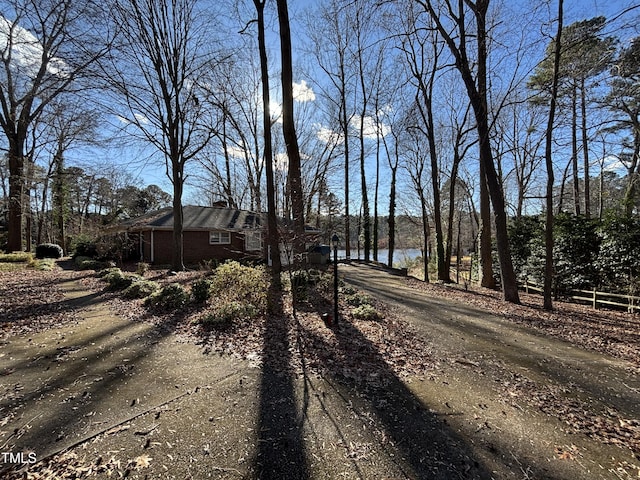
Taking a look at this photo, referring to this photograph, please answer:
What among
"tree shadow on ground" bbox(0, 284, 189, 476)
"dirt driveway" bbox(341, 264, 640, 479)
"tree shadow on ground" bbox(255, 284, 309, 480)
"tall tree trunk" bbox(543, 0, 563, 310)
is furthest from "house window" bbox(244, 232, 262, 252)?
"tall tree trunk" bbox(543, 0, 563, 310)

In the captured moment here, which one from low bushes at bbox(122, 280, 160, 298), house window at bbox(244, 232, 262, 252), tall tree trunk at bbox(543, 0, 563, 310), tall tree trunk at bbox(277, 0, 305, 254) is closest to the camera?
tall tree trunk at bbox(543, 0, 563, 310)

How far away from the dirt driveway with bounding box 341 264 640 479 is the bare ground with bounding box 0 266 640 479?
0.02 m

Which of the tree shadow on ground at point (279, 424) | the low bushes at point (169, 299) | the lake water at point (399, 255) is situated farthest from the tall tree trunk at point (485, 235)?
the lake water at point (399, 255)

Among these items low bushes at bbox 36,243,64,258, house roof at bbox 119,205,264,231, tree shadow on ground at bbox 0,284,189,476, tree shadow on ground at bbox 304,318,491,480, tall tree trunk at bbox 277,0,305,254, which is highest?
tall tree trunk at bbox 277,0,305,254

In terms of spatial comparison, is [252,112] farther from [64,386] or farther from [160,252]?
[64,386]

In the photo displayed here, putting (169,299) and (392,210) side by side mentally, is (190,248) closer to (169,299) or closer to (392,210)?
(169,299)

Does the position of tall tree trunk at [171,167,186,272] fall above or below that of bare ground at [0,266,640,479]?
above

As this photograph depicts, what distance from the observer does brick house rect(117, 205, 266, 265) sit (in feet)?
50.5

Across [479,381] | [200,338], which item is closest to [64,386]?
[200,338]

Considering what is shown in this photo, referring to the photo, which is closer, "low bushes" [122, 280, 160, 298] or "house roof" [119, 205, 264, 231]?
"low bushes" [122, 280, 160, 298]

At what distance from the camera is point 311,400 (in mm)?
3139

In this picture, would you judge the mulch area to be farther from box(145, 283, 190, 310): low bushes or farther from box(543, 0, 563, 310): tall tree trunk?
box(145, 283, 190, 310): low bushes

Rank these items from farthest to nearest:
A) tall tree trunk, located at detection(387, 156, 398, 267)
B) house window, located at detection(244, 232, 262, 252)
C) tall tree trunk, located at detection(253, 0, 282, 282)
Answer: tall tree trunk, located at detection(387, 156, 398, 267) < house window, located at detection(244, 232, 262, 252) < tall tree trunk, located at detection(253, 0, 282, 282)

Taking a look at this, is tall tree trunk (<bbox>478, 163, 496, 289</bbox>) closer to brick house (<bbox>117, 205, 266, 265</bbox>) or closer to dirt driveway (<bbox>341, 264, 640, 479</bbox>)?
dirt driveway (<bbox>341, 264, 640, 479</bbox>)
